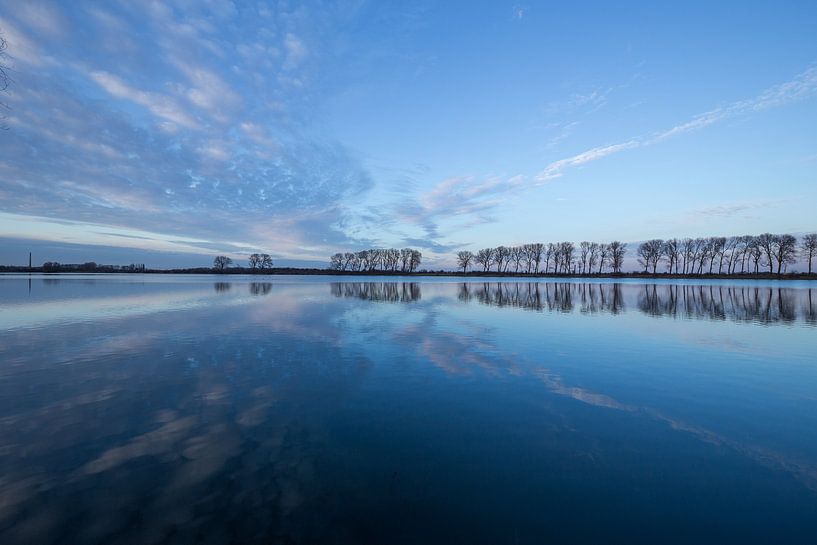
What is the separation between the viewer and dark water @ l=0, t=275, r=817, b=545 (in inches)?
183

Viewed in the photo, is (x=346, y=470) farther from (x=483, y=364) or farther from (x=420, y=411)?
(x=483, y=364)

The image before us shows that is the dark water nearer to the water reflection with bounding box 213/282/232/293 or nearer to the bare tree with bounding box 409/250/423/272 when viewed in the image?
the water reflection with bounding box 213/282/232/293

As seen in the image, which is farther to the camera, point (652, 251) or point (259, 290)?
point (652, 251)

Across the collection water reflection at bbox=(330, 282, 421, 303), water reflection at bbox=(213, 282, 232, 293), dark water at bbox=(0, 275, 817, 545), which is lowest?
dark water at bbox=(0, 275, 817, 545)

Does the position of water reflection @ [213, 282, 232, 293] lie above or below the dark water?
above

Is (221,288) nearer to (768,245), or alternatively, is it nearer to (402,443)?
(402,443)

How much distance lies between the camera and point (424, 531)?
4.47 meters

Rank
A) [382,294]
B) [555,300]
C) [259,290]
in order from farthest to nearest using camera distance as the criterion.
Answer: [259,290] → [382,294] → [555,300]

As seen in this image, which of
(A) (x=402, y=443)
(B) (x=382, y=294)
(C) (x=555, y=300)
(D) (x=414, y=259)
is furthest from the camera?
(D) (x=414, y=259)

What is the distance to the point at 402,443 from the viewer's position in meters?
6.78

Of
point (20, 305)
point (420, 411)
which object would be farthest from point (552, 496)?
point (20, 305)

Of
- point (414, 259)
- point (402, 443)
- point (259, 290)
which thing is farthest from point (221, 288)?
point (414, 259)

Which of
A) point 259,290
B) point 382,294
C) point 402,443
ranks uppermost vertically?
point 259,290

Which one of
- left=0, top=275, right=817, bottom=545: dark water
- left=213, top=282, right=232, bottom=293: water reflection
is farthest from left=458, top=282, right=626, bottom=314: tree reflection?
left=213, top=282, right=232, bottom=293: water reflection
